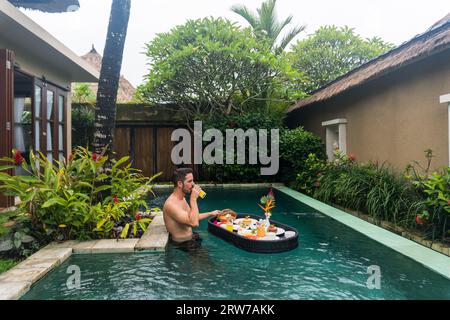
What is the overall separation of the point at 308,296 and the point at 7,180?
3.48 meters

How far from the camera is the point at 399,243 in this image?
4.27m

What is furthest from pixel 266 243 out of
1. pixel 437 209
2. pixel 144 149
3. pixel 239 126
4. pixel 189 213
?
pixel 144 149

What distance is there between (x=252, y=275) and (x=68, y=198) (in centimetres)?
236

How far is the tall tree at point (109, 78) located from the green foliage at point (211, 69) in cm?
483

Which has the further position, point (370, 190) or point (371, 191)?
point (370, 190)

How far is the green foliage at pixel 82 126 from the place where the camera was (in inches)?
484

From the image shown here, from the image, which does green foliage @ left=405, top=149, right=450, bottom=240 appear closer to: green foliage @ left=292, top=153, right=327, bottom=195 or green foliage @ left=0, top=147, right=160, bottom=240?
green foliage @ left=0, top=147, right=160, bottom=240

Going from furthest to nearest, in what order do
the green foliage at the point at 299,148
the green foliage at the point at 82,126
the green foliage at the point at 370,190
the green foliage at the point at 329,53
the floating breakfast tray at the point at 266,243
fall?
the green foliage at the point at 329,53, the green foliage at the point at 82,126, the green foliage at the point at 299,148, the green foliage at the point at 370,190, the floating breakfast tray at the point at 266,243

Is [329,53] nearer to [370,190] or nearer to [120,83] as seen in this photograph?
[370,190]

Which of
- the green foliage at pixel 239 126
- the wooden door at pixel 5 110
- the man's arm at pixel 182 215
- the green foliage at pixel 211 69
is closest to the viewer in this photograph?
the man's arm at pixel 182 215

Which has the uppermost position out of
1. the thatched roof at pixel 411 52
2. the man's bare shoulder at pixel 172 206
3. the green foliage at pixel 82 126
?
the thatched roof at pixel 411 52

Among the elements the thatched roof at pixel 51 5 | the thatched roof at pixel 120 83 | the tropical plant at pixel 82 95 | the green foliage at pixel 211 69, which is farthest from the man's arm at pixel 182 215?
the thatched roof at pixel 120 83

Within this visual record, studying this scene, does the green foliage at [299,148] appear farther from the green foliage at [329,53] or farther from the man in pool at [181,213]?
the man in pool at [181,213]
